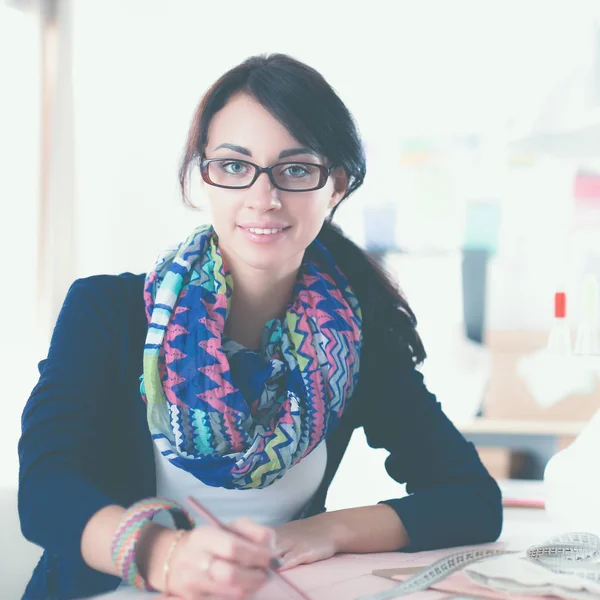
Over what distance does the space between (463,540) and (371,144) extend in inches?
97.4

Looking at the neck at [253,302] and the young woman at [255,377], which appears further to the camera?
the neck at [253,302]

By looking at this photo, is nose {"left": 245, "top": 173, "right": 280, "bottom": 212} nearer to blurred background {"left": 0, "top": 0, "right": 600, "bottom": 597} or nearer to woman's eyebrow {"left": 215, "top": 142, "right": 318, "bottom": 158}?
woman's eyebrow {"left": 215, "top": 142, "right": 318, "bottom": 158}

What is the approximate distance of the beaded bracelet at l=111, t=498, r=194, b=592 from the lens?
2.58 feet

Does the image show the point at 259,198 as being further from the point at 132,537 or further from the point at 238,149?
the point at 132,537

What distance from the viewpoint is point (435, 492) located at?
1.19m

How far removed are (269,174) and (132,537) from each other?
0.56 metres

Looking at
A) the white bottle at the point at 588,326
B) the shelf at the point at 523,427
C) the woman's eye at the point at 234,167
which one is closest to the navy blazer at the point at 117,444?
the woman's eye at the point at 234,167

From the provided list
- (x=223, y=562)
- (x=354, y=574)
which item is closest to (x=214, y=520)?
(x=223, y=562)

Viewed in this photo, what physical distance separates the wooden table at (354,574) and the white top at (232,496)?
0.66 ft

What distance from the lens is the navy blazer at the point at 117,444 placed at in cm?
92

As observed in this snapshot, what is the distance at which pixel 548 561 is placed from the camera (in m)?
0.92

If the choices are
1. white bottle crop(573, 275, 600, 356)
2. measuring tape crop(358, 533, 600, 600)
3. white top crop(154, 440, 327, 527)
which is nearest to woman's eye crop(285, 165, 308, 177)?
white top crop(154, 440, 327, 527)

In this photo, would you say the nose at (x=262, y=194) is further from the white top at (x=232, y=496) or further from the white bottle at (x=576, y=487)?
the white bottle at (x=576, y=487)

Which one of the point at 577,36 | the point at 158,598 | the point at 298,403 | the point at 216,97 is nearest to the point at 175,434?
the point at 298,403
